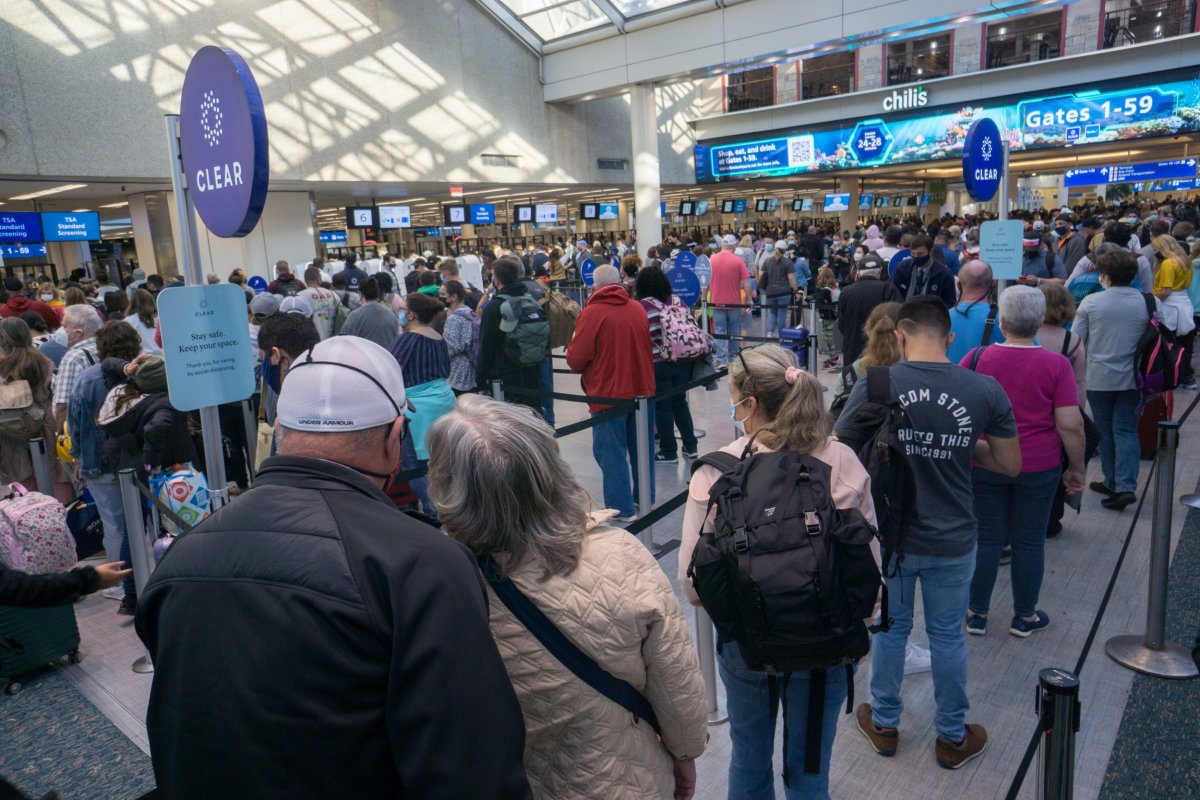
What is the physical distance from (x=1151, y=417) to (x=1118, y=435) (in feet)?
2.97

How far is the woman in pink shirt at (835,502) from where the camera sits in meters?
2.27

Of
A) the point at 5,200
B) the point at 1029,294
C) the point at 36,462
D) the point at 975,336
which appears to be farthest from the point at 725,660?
the point at 5,200

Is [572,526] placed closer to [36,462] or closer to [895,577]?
[895,577]

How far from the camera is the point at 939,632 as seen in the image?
2939 mm

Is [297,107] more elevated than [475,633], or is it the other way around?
[297,107]

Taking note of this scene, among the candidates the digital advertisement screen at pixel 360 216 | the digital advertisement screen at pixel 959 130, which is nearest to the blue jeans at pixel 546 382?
the digital advertisement screen at pixel 360 216

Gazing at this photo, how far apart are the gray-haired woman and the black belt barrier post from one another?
88 centimetres

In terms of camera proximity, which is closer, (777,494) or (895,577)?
(777,494)

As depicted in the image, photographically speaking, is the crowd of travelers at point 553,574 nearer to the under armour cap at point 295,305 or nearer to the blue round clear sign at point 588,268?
the under armour cap at point 295,305

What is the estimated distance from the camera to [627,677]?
1585 millimetres

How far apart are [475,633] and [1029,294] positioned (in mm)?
3295

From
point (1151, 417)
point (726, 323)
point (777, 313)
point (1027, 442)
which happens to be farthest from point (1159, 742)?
point (777, 313)

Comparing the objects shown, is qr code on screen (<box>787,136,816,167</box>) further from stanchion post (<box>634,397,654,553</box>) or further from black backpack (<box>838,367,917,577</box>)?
black backpack (<box>838,367,917,577</box>)

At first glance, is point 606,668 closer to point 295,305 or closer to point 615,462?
point 615,462
